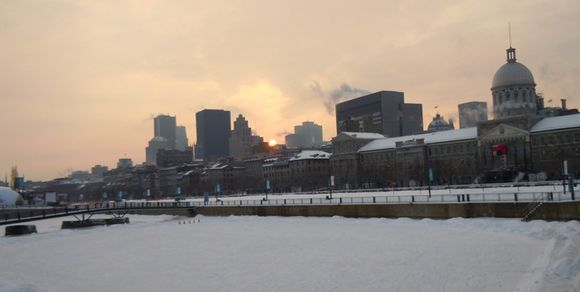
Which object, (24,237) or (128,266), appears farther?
(24,237)

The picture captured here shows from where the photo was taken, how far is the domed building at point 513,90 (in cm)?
12519

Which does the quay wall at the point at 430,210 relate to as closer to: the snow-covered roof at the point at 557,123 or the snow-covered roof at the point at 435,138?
the snow-covered roof at the point at 557,123

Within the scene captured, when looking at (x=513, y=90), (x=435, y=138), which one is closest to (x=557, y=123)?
(x=513, y=90)

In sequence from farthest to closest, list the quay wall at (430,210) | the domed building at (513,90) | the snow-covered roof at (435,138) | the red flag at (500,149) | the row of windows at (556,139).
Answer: the snow-covered roof at (435,138) → the domed building at (513,90) → the red flag at (500,149) → the row of windows at (556,139) → the quay wall at (430,210)

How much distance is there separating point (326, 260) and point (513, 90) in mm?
103582

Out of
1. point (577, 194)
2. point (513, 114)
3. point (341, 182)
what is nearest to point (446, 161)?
point (513, 114)

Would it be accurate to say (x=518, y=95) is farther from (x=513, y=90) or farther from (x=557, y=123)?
(x=557, y=123)

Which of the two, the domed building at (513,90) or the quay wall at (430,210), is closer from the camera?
the quay wall at (430,210)

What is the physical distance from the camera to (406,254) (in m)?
35.7

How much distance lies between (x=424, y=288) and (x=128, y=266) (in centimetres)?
2004

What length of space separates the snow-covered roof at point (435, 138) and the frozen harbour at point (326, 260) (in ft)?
284

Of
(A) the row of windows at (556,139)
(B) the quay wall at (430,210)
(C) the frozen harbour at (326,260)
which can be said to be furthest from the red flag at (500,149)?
(C) the frozen harbour at (326,260)

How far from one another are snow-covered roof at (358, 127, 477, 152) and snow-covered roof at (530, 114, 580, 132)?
15.1 meters

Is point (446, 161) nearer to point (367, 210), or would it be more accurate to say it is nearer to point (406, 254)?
point (367, 210)
